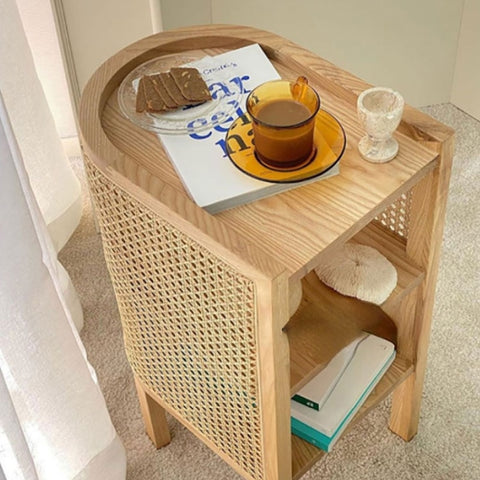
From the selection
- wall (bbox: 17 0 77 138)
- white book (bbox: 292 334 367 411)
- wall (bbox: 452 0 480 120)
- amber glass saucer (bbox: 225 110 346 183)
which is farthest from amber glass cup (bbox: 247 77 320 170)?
wall (bbox: 452 0 480 120)

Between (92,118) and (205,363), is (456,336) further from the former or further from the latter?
(92,118)

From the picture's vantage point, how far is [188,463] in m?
1.52

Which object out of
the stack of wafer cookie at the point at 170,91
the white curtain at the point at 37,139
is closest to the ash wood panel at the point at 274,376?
the stack of wafer cookie at the point at 170,91

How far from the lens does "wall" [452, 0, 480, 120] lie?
80.4 inches

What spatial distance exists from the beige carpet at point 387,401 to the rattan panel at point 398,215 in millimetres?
411

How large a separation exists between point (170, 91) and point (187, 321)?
33 centimetres

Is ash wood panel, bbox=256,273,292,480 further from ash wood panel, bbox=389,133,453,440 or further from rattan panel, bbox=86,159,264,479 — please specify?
ash wood panel, bbox=389,133,453,440

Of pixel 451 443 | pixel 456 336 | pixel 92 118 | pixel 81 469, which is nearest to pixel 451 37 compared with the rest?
pixel 456 336

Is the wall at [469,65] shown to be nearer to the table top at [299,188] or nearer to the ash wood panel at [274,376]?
the table top at [299,188]

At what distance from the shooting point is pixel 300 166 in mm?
1097

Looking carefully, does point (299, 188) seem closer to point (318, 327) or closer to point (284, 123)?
point (284, 123)

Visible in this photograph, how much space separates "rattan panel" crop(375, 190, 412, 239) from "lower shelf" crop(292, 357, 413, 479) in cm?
22

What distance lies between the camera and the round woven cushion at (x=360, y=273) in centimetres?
121

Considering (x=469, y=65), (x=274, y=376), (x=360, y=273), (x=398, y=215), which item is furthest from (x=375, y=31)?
(x=274, y=376)
